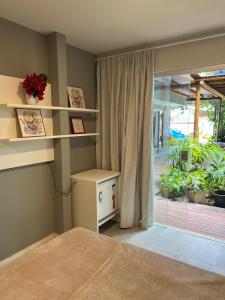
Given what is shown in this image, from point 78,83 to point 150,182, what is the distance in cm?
166

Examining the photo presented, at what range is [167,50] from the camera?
9.00 ft

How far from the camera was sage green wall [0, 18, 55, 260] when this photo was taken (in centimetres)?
223

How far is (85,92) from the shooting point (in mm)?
3174

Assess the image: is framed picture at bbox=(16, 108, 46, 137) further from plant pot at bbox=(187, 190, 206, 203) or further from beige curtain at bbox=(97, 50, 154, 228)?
plant pot at bbox=(187, 190, 206, 203)

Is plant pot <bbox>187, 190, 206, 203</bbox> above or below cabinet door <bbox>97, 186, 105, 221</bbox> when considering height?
below

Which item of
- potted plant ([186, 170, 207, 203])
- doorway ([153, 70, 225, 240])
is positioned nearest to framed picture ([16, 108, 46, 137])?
doorway ([153, 70, 225, 240])

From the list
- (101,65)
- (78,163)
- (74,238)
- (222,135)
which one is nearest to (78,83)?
(101,65)

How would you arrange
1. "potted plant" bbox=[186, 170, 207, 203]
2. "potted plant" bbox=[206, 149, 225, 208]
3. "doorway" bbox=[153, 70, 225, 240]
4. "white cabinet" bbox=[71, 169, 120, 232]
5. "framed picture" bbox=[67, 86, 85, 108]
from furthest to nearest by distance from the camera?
"potted plant" bbox=[206, 149, 225, 208] < "potted plant" bbox=[186, 170, 207, 203] < "doorway" bbox=[153, 70, 225, 240] < "framed picture" bbox=[67, 86, 85, 108] < "white cabinet" bbox=[71, 169, 120, 232]

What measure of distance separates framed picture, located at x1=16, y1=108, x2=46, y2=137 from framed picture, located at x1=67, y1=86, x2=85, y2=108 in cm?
53

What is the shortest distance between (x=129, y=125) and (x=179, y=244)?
1.60 meters

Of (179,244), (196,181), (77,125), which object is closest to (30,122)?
(77,125)

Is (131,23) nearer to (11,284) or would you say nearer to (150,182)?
(150,182)

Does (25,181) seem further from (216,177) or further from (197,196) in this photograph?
(216,177)

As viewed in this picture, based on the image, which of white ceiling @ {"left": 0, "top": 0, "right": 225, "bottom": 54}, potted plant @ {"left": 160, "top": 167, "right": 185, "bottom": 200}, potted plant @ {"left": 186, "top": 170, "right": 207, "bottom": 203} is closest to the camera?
white ceiling @ {"left": 0, "top": 0, "right": 225, "bottom": 54}
